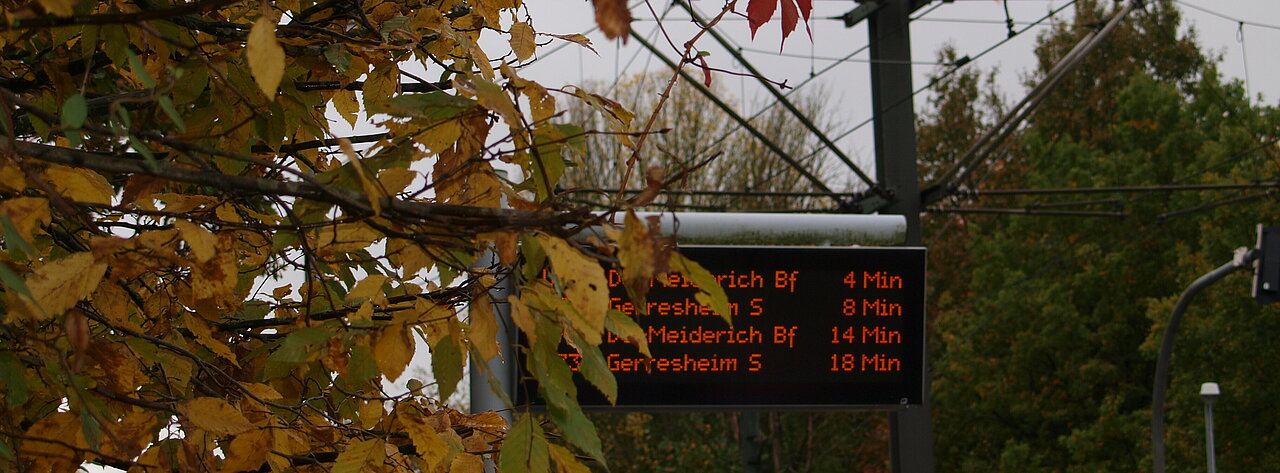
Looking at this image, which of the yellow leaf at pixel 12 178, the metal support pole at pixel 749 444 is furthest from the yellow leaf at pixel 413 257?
the metal support pole at pixel 749 444

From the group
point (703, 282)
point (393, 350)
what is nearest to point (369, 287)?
point (393, 350)

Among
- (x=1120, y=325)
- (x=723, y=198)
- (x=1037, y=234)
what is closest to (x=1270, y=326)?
(x=1120, y=325)

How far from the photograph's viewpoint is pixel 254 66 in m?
1.72

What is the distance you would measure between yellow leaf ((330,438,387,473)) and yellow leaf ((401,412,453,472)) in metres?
0.07

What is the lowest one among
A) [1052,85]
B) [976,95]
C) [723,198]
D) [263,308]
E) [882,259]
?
[263,308]

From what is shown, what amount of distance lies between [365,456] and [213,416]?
9.7 inches

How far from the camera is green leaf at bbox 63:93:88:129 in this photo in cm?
169

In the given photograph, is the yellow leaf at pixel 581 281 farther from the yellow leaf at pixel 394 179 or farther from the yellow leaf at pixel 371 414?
the yellow leaf at pixel 371 414

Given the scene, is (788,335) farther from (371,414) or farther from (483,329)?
(483,329)

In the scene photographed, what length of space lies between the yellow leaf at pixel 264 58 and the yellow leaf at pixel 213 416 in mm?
772

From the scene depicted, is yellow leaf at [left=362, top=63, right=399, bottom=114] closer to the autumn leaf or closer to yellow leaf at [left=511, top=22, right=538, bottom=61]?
yellow leaf at [left=511, top=22, right=538, bottom=61]

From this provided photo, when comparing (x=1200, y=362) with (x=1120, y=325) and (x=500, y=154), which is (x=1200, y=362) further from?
(x=500, y=154)

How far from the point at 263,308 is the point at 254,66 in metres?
1.67

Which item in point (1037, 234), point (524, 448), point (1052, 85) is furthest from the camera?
point (1037, 234)
